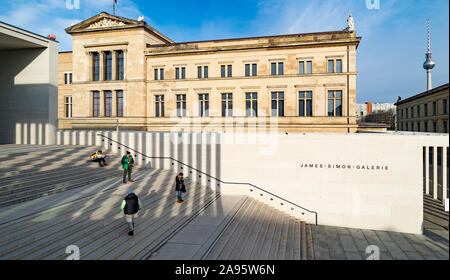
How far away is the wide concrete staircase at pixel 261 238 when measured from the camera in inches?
365

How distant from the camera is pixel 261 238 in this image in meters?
11.2

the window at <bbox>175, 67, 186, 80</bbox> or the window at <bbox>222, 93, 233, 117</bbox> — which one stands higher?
the window at <bbox>175, 67, 186, 80</bbox>

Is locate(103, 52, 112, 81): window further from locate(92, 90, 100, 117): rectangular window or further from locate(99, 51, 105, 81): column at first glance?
locate(92, 90, 100, 117): rectangular window

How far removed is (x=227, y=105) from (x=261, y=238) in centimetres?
2263

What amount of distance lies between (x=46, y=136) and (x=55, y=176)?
10969 millimetres

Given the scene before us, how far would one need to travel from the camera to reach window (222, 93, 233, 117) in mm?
31797

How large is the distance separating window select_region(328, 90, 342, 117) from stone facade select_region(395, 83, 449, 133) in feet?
67.5

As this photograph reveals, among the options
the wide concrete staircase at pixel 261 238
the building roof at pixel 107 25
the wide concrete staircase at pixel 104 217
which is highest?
the building roof at pixel 107 25

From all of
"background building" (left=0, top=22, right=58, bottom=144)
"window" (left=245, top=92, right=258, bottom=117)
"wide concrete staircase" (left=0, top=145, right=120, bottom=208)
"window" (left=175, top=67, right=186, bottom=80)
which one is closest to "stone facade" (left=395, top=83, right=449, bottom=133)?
"window" (left=245, top=92, right=258, bottom=117)

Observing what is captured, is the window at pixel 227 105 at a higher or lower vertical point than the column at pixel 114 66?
lower

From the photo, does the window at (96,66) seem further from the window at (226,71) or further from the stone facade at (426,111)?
the stone facade at (426,111)

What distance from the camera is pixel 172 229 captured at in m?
10.0

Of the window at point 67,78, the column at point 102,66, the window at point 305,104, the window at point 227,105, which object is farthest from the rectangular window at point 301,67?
the window at point 67,78

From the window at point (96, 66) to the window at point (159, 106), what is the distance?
9.41 m
